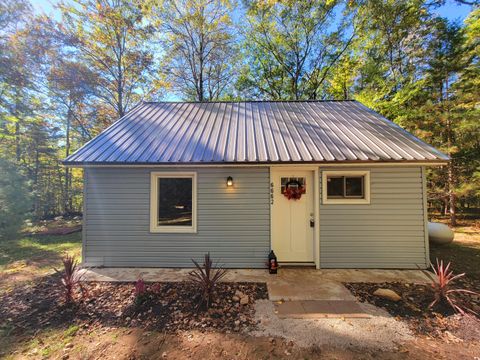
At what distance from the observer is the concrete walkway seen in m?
3.93

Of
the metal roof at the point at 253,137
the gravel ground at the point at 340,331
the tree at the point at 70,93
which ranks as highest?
the tree at the point at 70,93

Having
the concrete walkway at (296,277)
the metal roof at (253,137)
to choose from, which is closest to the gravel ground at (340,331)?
the concrete walkway at (296,277)

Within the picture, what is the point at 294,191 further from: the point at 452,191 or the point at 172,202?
the point at 452,191

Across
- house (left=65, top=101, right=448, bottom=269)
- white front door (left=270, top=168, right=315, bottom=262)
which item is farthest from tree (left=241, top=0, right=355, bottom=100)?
white front door (left=270, top=168, right=315, bottom=262)

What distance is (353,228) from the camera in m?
5.03

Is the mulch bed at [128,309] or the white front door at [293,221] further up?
the white front door at [293,221]

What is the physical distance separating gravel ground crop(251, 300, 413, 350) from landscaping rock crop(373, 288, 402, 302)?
0.47m

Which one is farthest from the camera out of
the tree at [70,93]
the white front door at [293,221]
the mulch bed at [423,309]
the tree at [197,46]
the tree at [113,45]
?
the tree at [197,46]

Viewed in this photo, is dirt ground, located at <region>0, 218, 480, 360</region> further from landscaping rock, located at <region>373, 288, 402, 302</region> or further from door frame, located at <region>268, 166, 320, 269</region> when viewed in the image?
door frame, located at <region>268, 166, 320, 269</region>

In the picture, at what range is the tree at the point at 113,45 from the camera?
12.9m

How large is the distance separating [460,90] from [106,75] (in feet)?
61.2

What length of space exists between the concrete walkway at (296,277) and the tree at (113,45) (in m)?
12.3

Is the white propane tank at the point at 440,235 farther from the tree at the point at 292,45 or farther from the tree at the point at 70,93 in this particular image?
the tree at the point at 70,93

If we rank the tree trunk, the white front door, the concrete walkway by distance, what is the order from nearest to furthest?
the concrete walkway → the white front door → the tree trunk
